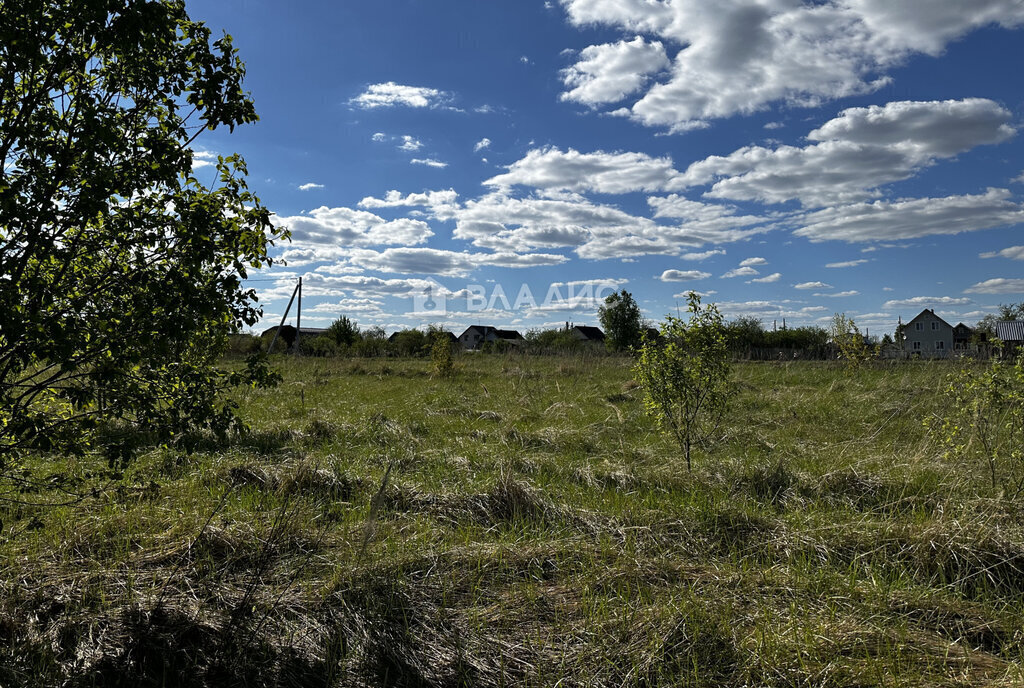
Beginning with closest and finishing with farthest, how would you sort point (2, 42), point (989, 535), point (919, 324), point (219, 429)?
point (2, 42)
point (219, 429)
point (989, 535)
point (919, 324)

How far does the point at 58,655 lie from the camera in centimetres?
326

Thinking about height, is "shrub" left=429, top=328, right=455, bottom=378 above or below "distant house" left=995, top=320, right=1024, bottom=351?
below

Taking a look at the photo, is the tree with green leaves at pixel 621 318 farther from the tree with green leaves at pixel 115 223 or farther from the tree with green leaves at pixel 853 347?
the tree with green leaves at pixel 115 223

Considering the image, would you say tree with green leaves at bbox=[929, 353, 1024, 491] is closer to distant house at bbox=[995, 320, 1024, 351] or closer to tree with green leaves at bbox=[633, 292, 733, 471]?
tree with green leaves at bbox=[633, 292, 733, 471]

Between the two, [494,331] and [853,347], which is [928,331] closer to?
[494,331]

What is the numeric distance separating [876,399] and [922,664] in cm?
1151

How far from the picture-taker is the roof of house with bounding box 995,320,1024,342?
5572 cm

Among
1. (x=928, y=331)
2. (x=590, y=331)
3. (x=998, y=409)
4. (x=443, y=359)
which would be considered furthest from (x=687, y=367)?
(x=590, y=331)

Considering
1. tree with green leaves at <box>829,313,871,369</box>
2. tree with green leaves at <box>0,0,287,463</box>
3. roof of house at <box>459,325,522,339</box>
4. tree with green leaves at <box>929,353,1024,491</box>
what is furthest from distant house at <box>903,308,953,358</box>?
tree with green leaves at <box>0,0,287,463</box>

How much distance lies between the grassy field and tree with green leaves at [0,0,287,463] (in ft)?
1.76

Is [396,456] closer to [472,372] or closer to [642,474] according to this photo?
[642,474]

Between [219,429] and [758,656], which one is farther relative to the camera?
[219,429]

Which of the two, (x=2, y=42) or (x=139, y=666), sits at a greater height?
(x=2, y=42)

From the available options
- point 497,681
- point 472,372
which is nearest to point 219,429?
point 497,681
